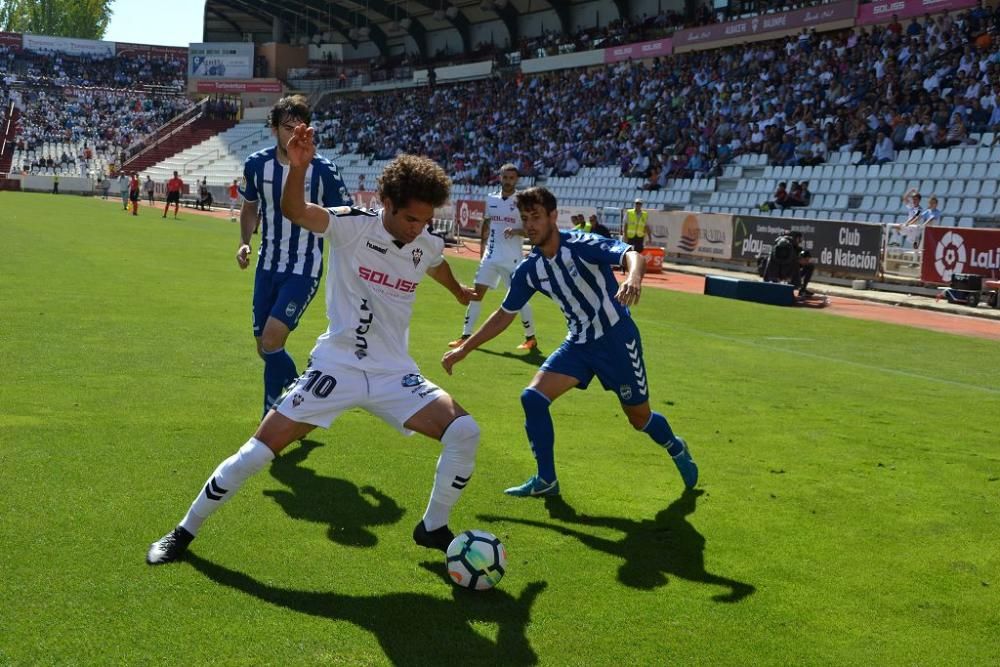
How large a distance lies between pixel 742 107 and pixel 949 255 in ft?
52.9

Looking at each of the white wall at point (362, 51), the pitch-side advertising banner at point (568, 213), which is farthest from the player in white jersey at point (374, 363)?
the white wall at point (362, 51)

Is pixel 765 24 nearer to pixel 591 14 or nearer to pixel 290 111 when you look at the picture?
pixel 591 14

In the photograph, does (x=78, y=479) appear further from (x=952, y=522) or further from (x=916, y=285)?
(x=916, y=285)

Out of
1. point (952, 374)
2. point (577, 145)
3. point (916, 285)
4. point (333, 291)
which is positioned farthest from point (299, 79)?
point (333, 291)

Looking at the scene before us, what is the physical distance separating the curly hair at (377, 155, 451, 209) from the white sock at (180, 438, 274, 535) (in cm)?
129

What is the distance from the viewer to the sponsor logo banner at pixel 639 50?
140ft

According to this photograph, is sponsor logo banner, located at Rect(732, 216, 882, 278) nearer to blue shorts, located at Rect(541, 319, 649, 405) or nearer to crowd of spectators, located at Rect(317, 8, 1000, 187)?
crowd of spectators, located at Rect(317, 8, 1000, 187)

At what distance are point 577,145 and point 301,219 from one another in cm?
3973

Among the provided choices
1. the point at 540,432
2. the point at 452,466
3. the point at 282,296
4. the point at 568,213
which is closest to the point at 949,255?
the point at 568,213

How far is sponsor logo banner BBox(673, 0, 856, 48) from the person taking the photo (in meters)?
34.4

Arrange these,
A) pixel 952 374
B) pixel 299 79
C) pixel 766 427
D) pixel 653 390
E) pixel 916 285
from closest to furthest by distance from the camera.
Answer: pixel 766 427
pixel 653 390
pixel 952 374
pixel 916 285
pixel 299 79

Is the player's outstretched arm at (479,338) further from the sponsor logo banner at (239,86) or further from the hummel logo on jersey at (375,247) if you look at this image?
Result: the sponsor logo banner at (239,86)

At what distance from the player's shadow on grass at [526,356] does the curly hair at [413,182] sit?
658 cm

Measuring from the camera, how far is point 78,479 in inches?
216
